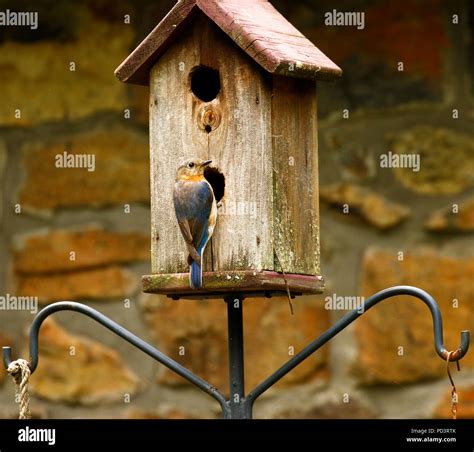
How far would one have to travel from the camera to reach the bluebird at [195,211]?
3.46 metres

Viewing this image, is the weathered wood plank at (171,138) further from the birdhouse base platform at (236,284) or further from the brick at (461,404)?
the brick at (461,404)

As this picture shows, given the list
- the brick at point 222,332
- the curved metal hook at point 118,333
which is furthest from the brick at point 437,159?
the curved metal hook at point 118,333

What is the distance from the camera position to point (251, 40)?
11.3ft

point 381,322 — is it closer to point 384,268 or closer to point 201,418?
point 384,268

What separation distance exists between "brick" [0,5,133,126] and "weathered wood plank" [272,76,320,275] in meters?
1.10

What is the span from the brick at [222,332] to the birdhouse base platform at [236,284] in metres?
0.88

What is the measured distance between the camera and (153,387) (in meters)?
4.54

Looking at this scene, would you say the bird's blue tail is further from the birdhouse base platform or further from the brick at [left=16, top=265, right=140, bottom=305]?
the brick at [left=16, top=265, right=140, bottom=305]

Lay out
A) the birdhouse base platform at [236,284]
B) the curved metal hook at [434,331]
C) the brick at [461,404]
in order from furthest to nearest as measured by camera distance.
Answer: the brick at [461,404] < the birdhouse base platform at [236,284] < the curved metal hook at [434,331]

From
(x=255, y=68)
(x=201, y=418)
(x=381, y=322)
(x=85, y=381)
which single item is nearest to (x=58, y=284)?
(x=85, y=381)

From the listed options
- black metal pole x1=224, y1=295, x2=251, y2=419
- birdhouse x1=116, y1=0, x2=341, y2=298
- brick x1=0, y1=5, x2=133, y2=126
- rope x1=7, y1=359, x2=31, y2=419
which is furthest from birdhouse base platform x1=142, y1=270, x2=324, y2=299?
brick x1=0, y1=5, x2=133, y2=126

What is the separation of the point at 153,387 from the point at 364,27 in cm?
137

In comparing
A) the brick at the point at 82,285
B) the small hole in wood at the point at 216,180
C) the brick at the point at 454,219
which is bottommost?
the brick at the point at 82,285

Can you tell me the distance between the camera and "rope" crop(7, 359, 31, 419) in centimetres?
318
